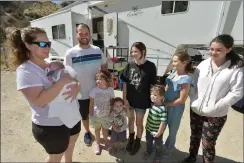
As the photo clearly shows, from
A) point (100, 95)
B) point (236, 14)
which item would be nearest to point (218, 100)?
point (100, 95)

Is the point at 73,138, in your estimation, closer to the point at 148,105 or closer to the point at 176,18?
the point at 148,105

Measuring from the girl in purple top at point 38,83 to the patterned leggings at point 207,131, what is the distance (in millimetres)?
1510

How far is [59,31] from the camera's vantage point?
8.28 m

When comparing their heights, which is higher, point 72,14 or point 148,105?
point 72,14

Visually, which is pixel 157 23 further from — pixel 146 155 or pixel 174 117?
pixel 146 155

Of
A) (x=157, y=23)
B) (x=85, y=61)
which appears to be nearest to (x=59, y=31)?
(x=157, y=23)

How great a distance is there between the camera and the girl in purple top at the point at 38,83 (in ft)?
3.89

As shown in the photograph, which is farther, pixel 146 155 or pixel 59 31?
pixel 59 31

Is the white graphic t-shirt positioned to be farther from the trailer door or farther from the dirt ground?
the trailer door

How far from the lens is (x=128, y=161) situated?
2357 mm

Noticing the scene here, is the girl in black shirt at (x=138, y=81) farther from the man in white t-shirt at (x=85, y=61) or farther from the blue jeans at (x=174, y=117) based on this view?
the man in white t-shirt at (x=85, y=61)

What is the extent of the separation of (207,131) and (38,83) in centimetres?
183

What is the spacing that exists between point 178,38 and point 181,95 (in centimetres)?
353

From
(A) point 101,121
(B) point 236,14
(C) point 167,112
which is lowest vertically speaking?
(A) point 101,121
